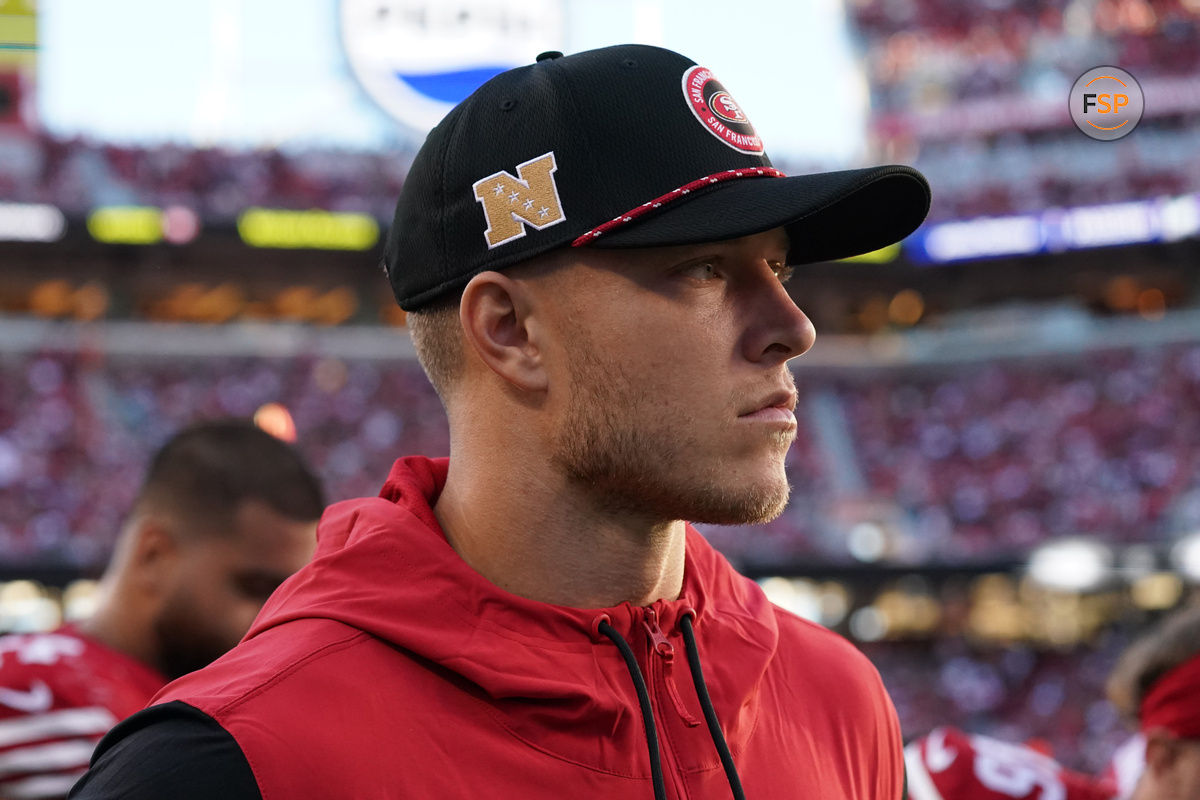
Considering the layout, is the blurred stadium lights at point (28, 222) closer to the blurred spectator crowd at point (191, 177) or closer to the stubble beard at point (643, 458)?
the blurred spectator crowd at point (191, 177)

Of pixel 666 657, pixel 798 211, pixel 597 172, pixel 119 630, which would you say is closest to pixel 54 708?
pixel 119 630

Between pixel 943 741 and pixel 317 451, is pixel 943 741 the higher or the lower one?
the higher one

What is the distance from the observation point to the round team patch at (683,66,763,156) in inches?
56.8

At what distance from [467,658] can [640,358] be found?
1.23ft

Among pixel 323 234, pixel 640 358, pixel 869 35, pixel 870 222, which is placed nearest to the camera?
pixel 640 358

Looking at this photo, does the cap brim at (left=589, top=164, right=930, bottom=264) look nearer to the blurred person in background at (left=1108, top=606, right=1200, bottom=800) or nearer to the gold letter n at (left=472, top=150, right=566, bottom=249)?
the gold letter n at (left=472, top=150, right=566, bottom=249)

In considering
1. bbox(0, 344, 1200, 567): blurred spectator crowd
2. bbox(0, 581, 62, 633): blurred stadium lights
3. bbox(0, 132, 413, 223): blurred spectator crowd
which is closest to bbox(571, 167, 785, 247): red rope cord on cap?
bbox(0, 581, 62, 633): blurred stadium lights

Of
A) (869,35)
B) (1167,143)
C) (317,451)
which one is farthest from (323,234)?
(1167,143)

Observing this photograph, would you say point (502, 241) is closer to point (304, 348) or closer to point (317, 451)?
point (317, 451)

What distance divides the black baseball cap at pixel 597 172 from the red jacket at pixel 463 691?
34cm

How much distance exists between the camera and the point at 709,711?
139 centimetres

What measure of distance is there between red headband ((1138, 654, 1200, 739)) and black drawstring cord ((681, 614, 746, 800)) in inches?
61.7

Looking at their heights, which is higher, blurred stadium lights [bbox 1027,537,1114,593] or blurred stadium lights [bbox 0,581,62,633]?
blurred stadium lights [bbox 0,581,62,633]

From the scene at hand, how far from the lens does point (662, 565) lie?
4.92 ft
